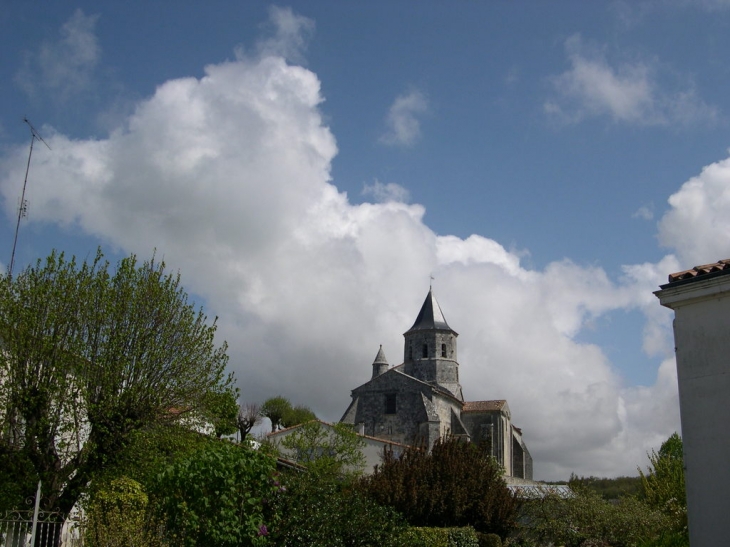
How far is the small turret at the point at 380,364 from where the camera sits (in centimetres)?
6850

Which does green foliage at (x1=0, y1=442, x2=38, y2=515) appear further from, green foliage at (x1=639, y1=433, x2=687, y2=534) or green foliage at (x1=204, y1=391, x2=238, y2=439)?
green foliage at (x1=639, y1=433, x2=687, y2=534)

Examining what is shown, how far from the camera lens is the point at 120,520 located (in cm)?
1285

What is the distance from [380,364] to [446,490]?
49.0 m

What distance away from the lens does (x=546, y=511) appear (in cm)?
2289

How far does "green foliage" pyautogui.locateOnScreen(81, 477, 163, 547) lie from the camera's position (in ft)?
40.1

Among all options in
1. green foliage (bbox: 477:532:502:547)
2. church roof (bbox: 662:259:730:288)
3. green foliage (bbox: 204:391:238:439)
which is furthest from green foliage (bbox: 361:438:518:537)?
church roof (bbox: 662:259:730:288)

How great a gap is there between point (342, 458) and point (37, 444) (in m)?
23.0

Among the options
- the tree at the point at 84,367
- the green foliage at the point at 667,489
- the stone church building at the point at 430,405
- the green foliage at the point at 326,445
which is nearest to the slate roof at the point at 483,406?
the stone church building at the point at 430,405

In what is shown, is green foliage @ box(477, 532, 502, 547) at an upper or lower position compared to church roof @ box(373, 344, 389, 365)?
lower

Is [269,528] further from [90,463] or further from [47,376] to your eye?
[47,376]

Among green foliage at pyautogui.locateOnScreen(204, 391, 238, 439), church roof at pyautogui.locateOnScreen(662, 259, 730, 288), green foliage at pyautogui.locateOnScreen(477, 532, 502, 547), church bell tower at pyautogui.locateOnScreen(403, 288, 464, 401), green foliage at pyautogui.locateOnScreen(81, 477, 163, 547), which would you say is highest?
church bell tower at pyautogui.locateOnScreen(403, 288, 464, 401)

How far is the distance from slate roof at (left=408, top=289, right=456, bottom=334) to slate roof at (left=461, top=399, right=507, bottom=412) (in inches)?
265

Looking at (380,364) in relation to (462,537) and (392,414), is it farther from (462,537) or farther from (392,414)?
(462,537)

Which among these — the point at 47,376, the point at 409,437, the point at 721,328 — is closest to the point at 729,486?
the point at 721,328
